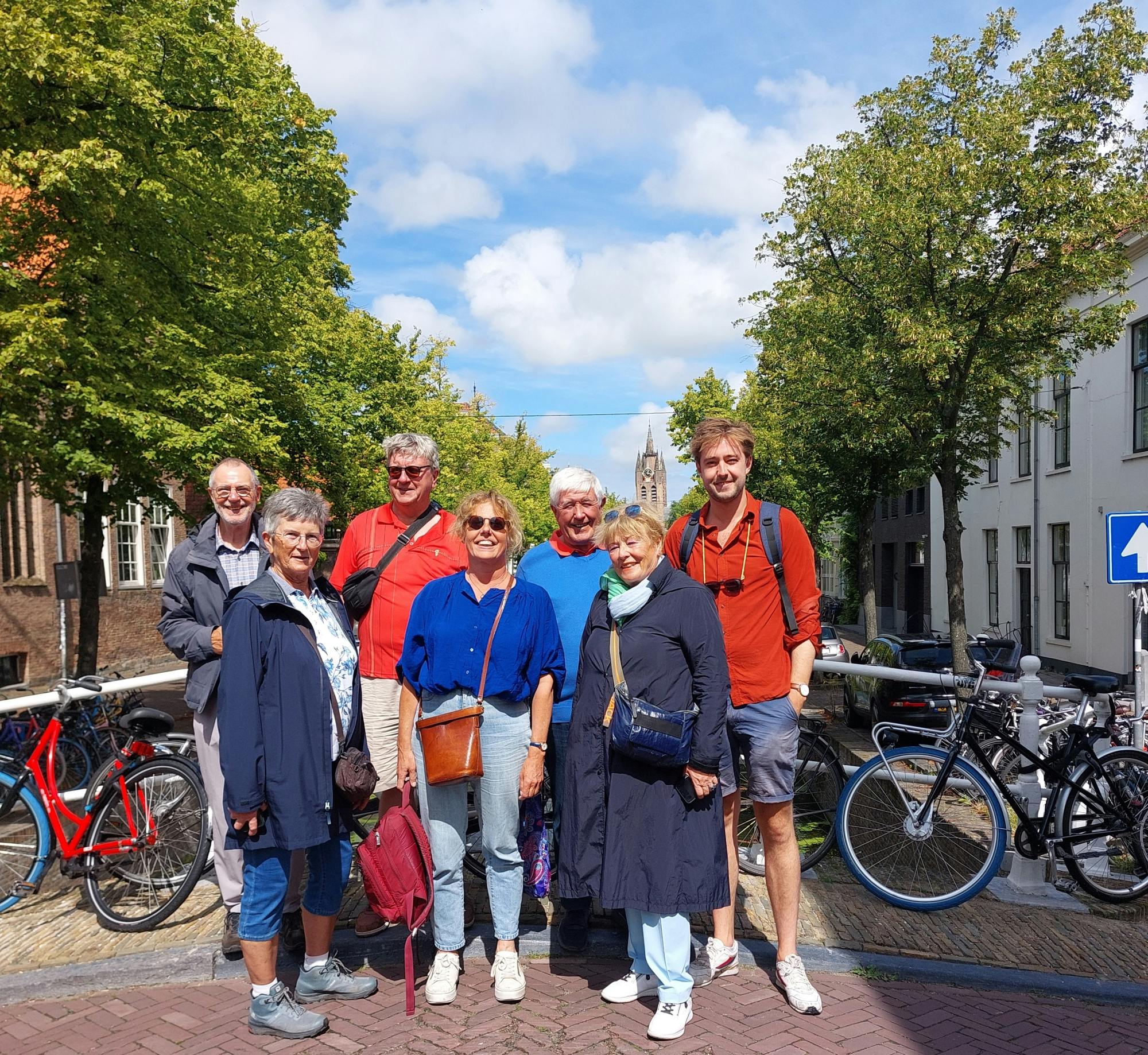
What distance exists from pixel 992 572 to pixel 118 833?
27.2 m

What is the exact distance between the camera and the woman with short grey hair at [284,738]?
3.22 meters

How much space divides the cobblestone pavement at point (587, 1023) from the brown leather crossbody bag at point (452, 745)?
0.91 meters

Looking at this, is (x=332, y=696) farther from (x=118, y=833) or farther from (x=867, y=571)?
(x=867, y=571)

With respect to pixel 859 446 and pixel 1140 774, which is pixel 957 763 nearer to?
pixel 1140 774

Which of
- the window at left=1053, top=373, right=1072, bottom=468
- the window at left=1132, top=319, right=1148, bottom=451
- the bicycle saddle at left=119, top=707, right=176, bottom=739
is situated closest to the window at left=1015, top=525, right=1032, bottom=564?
the window at left=1053, top=373, right=1072, bottom=468

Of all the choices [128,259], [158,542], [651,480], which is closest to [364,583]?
[128,259]

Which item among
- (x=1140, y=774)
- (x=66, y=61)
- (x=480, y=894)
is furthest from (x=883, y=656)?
(x=66, y=61)

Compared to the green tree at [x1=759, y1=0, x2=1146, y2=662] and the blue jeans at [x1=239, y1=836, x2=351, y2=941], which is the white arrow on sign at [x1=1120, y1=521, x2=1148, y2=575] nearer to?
the blue jeans at [x1=239, y1=836, x2=351, y2=941]

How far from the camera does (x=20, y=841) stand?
14.5ft

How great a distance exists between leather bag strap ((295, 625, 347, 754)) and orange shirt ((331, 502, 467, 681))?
1.85 feet

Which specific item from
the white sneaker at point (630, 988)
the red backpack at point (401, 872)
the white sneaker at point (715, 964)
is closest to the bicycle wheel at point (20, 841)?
the red backpack at point (401, 872)

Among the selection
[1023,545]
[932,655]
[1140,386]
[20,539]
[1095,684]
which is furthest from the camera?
[1023,545]

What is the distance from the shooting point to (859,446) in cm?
1491

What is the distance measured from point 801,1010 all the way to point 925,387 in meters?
10.4
